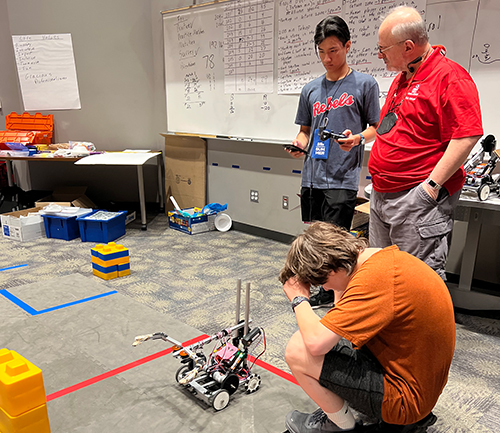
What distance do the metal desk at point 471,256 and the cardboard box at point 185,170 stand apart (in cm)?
268

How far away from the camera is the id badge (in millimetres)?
2449

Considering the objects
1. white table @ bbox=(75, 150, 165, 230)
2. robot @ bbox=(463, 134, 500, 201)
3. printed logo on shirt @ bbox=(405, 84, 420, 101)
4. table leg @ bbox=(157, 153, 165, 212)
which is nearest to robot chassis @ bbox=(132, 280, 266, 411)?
printed logo on shirt @ bbox=(405, 84, 420, 101)

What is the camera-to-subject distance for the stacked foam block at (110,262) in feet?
9.72

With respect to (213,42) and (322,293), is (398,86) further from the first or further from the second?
(213,42)

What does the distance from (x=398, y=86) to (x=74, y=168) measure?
4229 millimetres

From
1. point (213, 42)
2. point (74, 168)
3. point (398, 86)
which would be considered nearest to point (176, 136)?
point (213, 42)

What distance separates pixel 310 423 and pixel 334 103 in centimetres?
164

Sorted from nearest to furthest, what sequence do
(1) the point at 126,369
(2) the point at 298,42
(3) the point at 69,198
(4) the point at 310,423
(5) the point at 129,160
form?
(4) the point at 310,423
(1) the point at 126,369
(2) the point at 298,42
(5) the point at 129,160
(3) the point at 69,198

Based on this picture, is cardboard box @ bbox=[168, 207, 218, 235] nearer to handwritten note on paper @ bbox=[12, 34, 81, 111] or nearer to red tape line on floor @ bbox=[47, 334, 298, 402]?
handwritten note on paper @ bbox=[12, 34, 81, 111]

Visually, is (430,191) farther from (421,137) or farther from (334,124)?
(334,124)

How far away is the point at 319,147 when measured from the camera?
8.08 ft

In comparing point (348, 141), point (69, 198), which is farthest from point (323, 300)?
point (69, 198)

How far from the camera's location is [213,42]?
406 centimetres

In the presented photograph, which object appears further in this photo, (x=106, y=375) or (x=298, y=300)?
(x=106, y=375)
